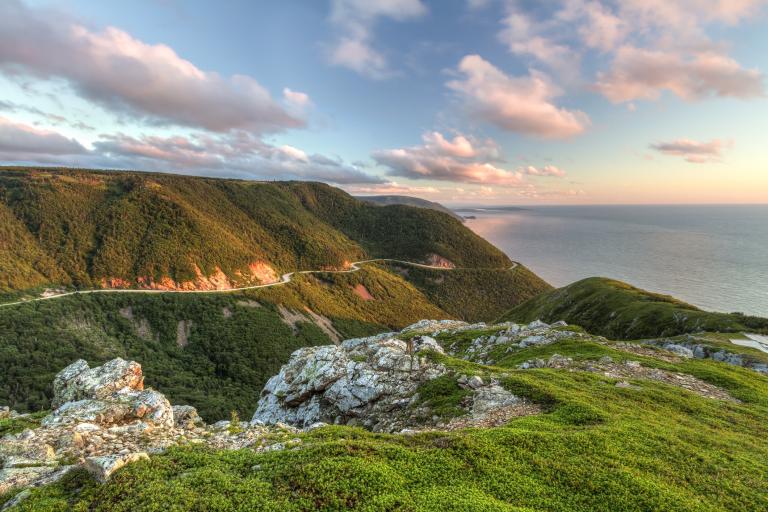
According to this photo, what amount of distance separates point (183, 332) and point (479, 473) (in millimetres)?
131154

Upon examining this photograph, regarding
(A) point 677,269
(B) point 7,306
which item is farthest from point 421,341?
(A) point 677,269

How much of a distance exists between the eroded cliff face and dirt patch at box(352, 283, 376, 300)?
143ft

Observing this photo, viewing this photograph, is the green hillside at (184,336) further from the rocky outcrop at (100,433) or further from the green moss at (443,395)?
the green moss at (443,395)

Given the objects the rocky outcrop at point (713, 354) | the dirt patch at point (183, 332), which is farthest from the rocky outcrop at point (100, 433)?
the dirt patch at point (183, 332)

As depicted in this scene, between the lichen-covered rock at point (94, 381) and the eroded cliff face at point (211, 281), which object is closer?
the lichen-covered rock at point (94, 381)

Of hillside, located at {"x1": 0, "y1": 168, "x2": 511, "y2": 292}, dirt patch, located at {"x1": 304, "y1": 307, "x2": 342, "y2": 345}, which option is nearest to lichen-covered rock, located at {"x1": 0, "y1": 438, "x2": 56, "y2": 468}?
dirt patch, located at {"x1": 304, "y1": 307, "x2": 342, "y2": 345}

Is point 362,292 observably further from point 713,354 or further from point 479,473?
point 479,473

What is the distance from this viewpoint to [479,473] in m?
11.1

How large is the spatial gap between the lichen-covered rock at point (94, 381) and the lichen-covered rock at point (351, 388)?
9.95 metres

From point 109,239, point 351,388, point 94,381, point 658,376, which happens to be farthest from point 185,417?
point 109,239

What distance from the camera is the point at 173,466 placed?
10977mm

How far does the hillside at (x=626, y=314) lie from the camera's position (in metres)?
52.0

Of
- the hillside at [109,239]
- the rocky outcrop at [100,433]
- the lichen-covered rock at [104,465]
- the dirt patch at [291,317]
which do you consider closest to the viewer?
the lichen-covered rock at [104,465]

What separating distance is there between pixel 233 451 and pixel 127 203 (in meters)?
190
